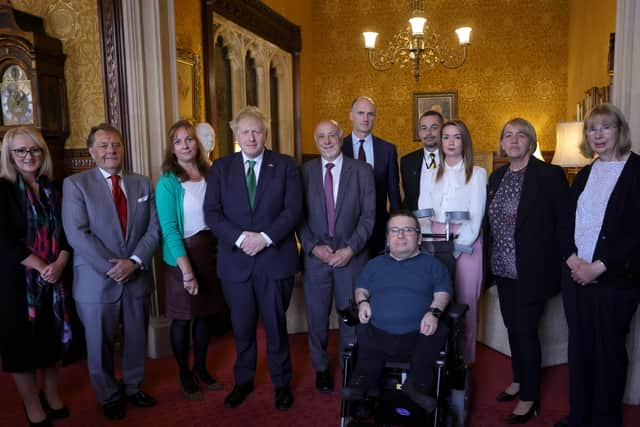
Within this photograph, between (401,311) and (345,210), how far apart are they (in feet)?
2.47

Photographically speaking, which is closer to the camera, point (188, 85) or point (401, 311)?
point (401, 311)

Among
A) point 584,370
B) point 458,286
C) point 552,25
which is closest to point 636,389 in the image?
point 584,370

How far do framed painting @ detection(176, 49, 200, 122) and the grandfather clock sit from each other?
3.38 feet

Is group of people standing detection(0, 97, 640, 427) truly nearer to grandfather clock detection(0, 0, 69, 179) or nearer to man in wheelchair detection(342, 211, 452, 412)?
man in wheelchair detection(342, 211, 452, 412)

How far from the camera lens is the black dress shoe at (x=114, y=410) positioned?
9.96ft

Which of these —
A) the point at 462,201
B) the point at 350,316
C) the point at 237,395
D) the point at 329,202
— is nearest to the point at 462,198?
the point at 462,201

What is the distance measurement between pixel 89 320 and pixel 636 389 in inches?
128

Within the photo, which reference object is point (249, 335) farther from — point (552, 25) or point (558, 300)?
point (552, 25)

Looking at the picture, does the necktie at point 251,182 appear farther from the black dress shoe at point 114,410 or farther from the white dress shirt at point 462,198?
the black dress shoe at point 114,410

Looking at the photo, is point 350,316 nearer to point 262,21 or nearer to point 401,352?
point 401,352

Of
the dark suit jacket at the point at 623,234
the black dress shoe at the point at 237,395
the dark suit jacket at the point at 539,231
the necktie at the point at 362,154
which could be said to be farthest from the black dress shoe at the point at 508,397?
the necktie at the point at 362,154

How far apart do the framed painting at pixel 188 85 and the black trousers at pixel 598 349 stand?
358 cm

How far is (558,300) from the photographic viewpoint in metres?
3.78

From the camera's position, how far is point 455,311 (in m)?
2.61
